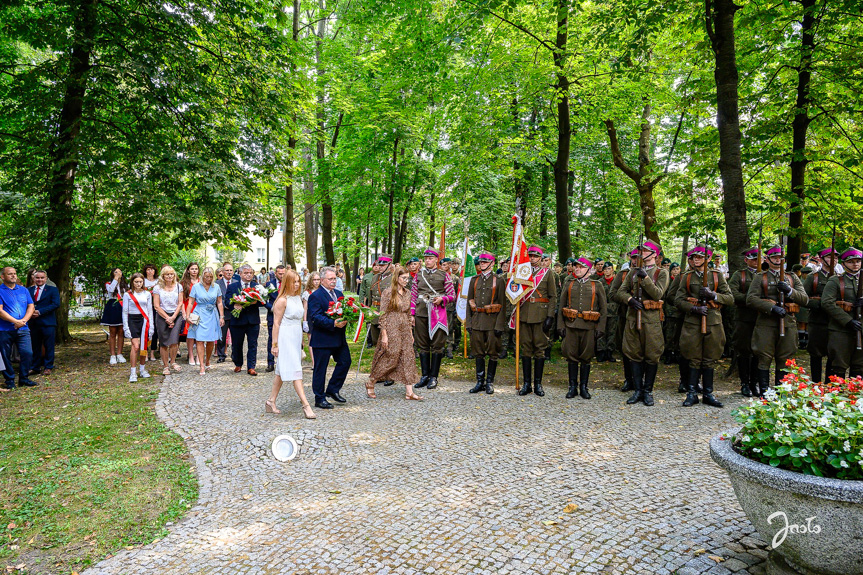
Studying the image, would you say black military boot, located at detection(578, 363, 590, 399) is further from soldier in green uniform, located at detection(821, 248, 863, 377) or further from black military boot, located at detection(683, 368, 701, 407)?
soldier in green uniform, located at detection(821, 248, 863, 377)

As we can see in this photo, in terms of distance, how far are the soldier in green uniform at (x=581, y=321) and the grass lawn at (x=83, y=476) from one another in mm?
5813

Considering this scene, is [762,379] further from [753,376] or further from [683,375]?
[683,375]

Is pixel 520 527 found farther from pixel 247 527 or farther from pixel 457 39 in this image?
pixel 457 39

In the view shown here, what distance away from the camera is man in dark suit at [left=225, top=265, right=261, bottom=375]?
10.4 metres

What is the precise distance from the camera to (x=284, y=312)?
7.53 meters

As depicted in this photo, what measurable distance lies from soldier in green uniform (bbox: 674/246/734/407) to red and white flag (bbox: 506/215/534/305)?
94.4 inches

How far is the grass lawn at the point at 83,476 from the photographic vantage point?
4180 mm

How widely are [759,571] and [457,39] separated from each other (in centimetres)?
1241

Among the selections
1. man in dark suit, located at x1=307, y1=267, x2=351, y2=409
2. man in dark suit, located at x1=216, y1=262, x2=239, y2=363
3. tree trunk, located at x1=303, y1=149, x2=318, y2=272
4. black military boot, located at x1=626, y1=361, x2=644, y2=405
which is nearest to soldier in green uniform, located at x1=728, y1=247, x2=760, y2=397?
black military boot, located at x1=626, y1=361, x2=644, y2=405

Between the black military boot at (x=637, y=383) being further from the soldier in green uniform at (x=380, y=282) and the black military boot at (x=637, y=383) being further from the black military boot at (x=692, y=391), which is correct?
the soldier in green uniform at (x=380, y=282)

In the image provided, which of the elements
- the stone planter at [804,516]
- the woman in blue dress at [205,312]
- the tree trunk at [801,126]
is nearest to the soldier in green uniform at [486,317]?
the woman in blue dress at [205,312]

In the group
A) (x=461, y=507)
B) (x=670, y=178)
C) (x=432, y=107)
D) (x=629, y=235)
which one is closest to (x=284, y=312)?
(x=461, y=507)

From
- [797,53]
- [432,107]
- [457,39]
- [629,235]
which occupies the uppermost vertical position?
[432,107]

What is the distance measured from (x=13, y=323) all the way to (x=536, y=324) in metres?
8.84
